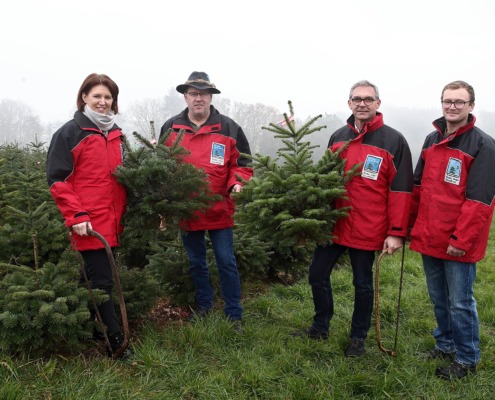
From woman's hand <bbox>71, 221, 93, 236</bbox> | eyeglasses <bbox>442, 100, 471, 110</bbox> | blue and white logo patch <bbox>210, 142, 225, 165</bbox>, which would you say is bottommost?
woman's hand <bbox>71, 221, 93, 236</bbox>

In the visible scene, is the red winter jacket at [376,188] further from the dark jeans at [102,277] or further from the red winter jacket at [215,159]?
the dark jeans at [102,277]

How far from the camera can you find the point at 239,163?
4219 millimetres

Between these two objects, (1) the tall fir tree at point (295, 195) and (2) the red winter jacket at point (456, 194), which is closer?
(2) the red winter jacket at point (456, 194)

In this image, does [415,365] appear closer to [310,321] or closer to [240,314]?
[310,321]

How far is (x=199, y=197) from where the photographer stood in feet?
12.4


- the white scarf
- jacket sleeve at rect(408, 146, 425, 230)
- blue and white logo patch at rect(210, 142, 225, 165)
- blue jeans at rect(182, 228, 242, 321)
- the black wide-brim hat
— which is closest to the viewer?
the white scarf

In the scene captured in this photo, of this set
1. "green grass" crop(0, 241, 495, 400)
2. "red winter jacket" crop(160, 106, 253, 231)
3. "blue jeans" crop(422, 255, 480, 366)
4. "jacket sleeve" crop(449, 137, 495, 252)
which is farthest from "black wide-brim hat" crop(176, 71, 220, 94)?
"blue jeans" crop(422, 255, 480, 366)

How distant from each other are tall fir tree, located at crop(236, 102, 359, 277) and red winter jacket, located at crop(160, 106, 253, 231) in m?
0.45

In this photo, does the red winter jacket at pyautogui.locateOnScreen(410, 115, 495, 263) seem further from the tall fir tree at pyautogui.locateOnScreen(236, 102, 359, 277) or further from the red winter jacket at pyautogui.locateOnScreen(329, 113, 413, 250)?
the tall fir tree at pyautogui.locateOnScreen(236, 102, 359, 277)

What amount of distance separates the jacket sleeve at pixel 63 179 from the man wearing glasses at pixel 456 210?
2.77 metres

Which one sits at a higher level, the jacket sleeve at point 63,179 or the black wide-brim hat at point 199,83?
the black wide-brim hat at point 199,83

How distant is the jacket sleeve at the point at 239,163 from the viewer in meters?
4.08

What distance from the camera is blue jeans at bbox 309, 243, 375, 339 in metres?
3.71

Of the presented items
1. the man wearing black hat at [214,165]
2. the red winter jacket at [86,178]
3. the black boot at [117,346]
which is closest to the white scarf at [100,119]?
the red winter jacket at [86,178]
